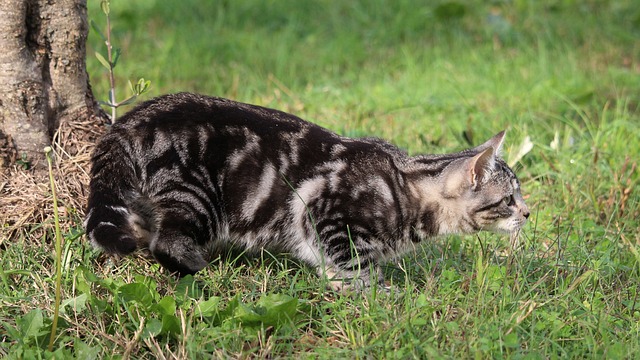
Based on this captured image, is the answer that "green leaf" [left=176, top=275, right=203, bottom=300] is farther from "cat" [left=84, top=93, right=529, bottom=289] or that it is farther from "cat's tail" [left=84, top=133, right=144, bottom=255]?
"cat's tail" [left=84, top=133, right=144, bottom=255]

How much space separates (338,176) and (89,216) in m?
1.11

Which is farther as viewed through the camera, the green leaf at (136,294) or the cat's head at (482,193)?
the cat's head at (482,193)

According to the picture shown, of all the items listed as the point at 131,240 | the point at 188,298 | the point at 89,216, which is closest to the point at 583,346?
the point at 188,298

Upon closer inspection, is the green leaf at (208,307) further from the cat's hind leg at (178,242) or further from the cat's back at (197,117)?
the cat's back at (197,117)

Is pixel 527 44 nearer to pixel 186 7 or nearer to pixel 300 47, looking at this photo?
pixel 300 47

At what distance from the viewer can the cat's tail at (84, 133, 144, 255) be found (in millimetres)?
3088

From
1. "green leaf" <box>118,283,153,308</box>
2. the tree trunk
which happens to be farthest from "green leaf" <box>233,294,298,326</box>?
the tree trunk

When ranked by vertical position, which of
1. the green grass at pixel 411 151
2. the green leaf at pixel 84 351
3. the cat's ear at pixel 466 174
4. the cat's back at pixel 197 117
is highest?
the cat's back at pixel 197 117

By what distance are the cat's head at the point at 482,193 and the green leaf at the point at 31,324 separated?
6.01ft

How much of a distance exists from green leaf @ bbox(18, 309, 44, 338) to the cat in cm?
52

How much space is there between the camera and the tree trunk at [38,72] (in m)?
3.72

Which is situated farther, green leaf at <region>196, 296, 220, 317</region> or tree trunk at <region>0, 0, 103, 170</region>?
tree trunk at <region>0, 0, 103, 170</region>

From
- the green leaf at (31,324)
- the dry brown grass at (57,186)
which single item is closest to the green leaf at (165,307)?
the green leaf at (31,324)

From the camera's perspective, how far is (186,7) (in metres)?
7.57
